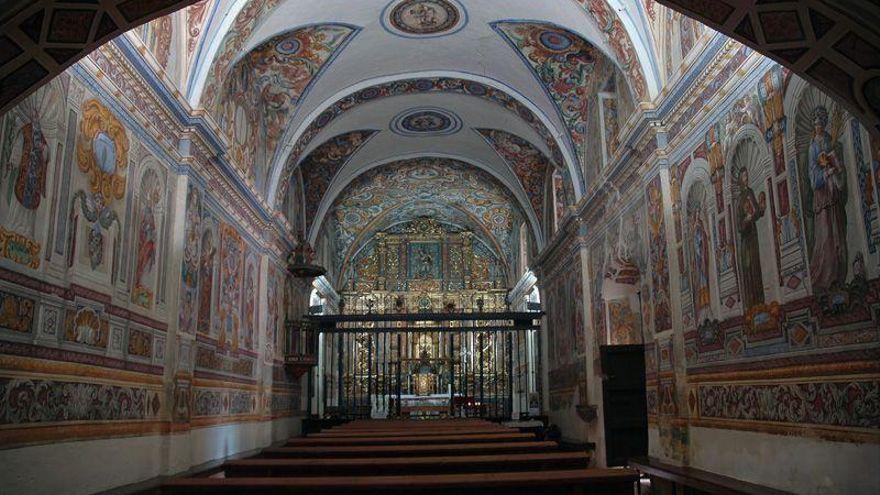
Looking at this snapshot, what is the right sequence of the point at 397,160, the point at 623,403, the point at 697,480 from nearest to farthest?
the point at 697,480, the point at 623,403, the point at 397,160

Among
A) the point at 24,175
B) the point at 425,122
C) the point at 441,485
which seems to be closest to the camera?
the point at 441,485

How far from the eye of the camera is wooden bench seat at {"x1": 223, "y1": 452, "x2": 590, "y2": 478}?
6.14 m

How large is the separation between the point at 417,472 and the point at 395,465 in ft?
1.20

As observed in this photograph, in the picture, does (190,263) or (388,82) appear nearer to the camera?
(190,263)

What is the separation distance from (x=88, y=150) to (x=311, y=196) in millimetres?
13121

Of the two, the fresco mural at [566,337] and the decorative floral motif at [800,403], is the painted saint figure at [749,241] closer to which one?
the decorative floral motif at [800,403]

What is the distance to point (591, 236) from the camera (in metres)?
14.7

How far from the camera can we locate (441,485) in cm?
492

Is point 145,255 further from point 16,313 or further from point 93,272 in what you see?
point 16,313

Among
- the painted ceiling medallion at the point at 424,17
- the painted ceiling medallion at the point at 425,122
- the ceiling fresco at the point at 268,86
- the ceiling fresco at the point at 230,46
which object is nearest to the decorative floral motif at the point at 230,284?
the ceiling fresco at the point at 268,86

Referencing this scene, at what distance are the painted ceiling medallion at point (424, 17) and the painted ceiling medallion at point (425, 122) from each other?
420cm

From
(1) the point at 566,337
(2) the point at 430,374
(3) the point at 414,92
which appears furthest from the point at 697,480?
(2) the point at 430,374

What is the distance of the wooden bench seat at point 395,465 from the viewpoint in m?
6.14

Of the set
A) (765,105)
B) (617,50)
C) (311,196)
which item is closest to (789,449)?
(765,105)
